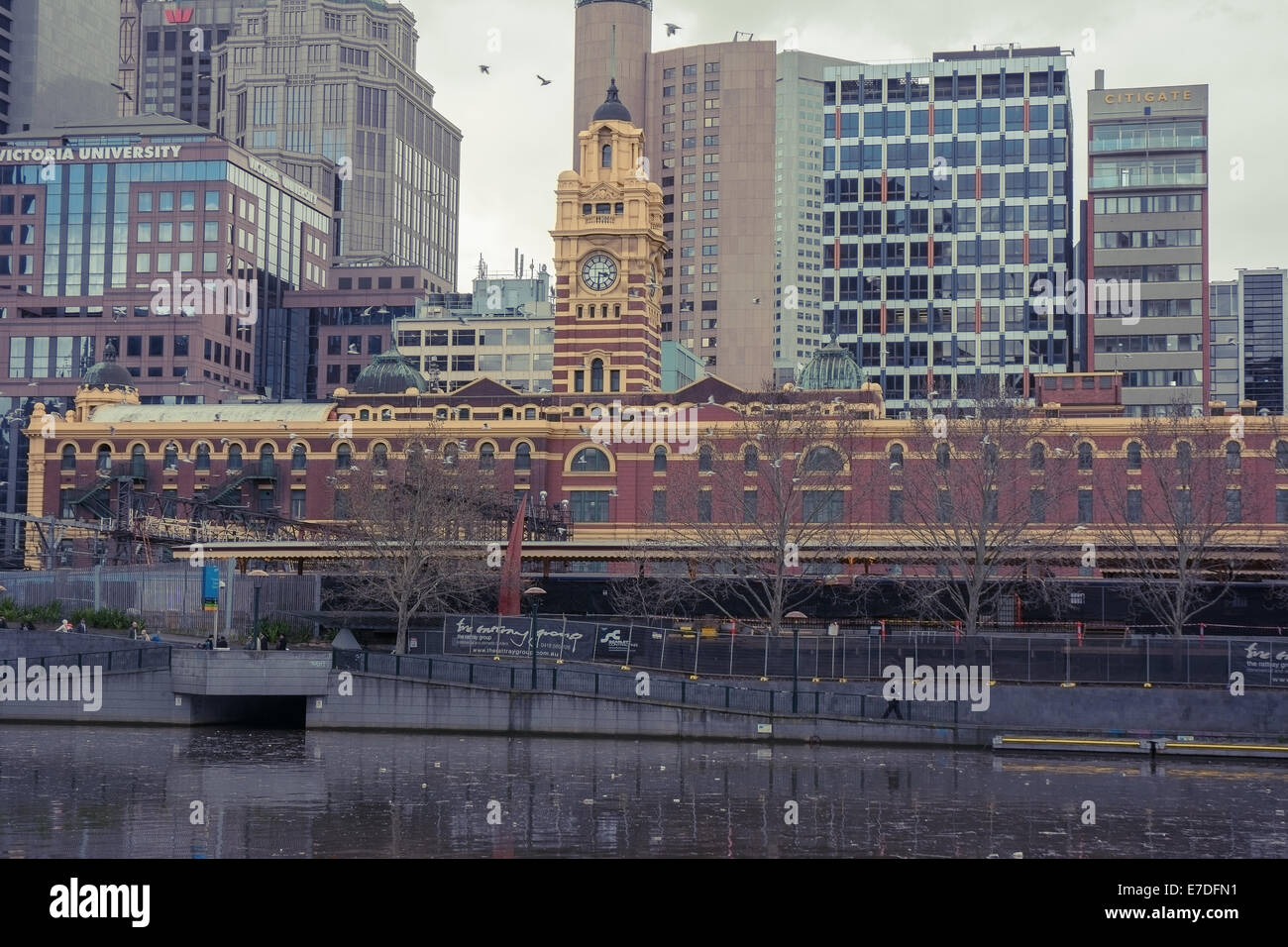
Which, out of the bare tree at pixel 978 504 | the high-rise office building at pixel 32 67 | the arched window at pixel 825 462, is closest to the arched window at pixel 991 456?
the bare tree at pixel 978 504

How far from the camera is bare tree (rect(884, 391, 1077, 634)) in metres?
69.3

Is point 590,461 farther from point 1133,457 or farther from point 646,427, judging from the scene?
point 1133,457

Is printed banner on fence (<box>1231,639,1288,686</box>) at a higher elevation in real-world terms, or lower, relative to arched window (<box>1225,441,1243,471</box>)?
lower

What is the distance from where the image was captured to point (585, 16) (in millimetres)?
196625

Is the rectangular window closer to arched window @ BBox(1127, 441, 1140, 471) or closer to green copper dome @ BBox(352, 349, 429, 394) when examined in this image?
green copper dome @ BBox(352, 349, 429, 394)

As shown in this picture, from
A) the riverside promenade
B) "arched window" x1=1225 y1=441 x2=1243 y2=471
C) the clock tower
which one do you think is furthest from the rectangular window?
the riverside promenade

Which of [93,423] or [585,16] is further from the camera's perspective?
[585,16]

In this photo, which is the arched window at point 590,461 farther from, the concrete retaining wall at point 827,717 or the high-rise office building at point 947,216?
the high-rise office building at point 947,216

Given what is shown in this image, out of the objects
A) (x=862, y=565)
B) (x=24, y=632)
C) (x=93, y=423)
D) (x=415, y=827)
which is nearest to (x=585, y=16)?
(x=93, y=423)

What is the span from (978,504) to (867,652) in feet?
88.0

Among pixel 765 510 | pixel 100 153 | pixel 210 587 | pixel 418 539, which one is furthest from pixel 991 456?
pixel 100 153

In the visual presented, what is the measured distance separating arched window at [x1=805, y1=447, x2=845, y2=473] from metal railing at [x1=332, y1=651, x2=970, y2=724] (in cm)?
2712
